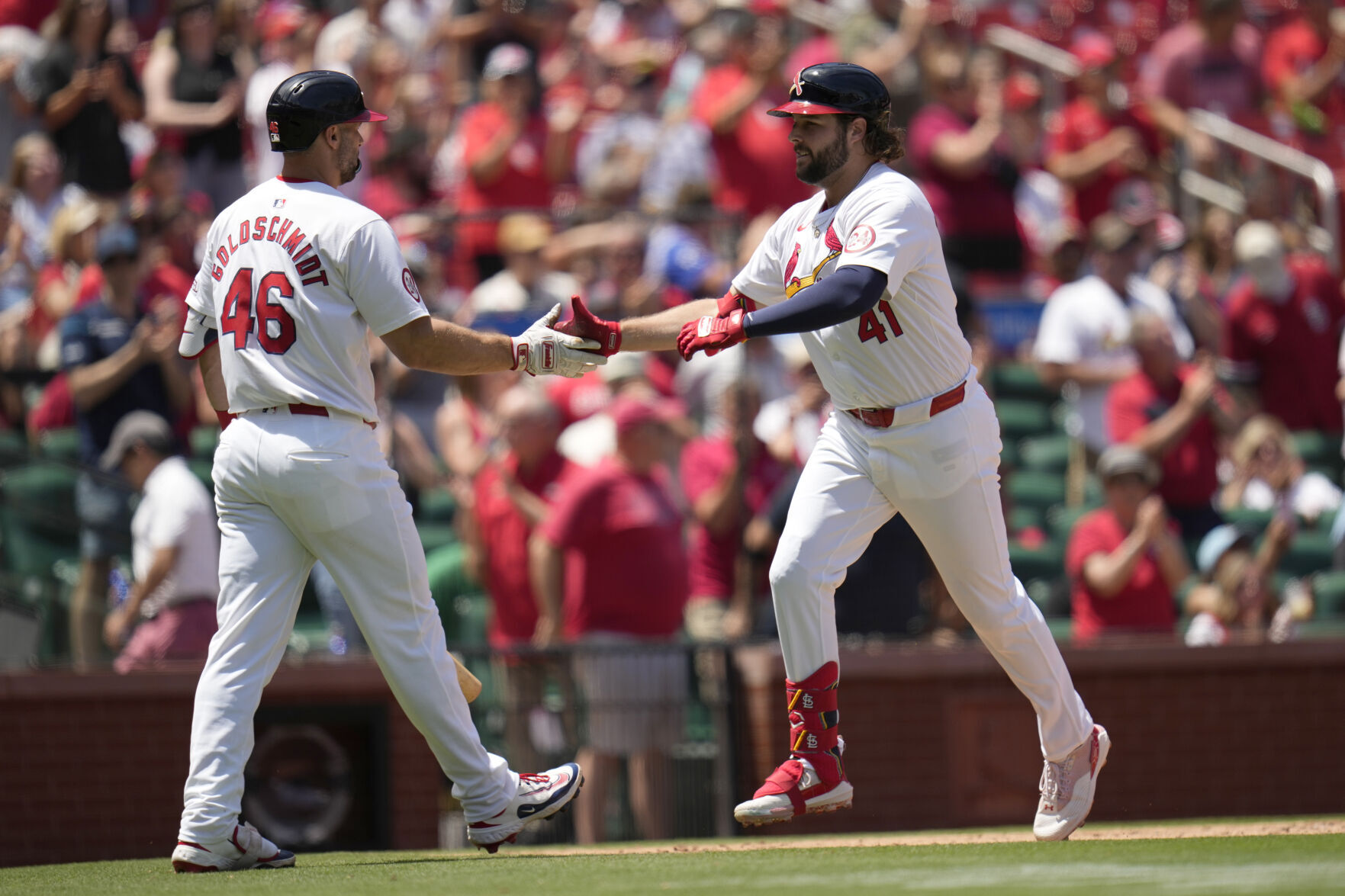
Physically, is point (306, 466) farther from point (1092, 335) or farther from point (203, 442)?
point (1092, 335)

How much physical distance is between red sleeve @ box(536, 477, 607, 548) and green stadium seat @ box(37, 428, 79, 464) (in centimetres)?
261

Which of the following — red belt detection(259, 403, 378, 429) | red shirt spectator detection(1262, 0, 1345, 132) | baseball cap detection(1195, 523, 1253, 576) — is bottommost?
baseball cap detection(1195, 523, 1253, 576)

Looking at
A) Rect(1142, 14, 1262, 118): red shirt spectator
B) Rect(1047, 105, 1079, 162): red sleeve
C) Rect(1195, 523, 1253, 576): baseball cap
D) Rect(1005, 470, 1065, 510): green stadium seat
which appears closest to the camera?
Rect(1195, 523, 1253, 576): baseball cap

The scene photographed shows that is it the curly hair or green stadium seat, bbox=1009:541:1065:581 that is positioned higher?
the curly hair

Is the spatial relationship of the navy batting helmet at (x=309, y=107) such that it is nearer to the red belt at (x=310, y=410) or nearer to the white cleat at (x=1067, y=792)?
the red belt at (x=310, y=410)

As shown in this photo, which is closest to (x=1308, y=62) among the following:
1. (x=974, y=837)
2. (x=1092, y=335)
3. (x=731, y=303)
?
(x=1092, y=335)

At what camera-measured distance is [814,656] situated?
A: 235 inches

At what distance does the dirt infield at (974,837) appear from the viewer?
6.45 m

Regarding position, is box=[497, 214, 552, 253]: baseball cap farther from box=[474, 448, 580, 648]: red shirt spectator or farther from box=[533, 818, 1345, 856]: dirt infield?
box=[533, 818, 1345, 856]: dirt infield

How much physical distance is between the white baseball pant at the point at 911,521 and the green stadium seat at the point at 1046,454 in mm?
5057

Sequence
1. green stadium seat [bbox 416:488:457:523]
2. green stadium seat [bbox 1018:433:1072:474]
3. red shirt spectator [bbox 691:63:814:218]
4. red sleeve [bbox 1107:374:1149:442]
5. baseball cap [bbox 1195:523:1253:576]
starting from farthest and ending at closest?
1. red shirt spectator [bbox 691:63:814:218]
2. green stadium seat [bbox 1018:433:1072:474]
3. red sleeve [bbox 1107:374:1149:442]
4. green stadium seat [bbox 416:488:457:523]
5. baseball cap [bbox 1195:523:1253:576]

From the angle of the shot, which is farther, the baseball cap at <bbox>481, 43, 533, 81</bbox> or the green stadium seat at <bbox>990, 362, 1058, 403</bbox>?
the baseball cap at <bbox>481, 43, 533, 81</bbox>

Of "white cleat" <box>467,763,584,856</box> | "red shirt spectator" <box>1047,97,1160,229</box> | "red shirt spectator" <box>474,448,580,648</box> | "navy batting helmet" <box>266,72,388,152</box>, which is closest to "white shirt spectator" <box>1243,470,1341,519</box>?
"red shirt spectator" <box>1047,97,1160,229</box>

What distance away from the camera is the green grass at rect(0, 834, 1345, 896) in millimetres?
4816
